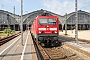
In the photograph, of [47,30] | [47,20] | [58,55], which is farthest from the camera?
[47,20]

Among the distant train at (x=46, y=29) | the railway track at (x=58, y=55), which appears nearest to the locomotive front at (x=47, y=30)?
the distant train at (x=46, y=29)

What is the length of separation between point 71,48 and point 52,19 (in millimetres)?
3764

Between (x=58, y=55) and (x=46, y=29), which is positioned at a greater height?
(x=46, y=29)

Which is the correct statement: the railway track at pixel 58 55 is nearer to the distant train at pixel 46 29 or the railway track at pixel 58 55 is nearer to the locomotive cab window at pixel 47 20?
the distant train at pixel 46 29

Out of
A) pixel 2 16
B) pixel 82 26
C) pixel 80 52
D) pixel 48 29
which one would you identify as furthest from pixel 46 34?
pixel 82 26

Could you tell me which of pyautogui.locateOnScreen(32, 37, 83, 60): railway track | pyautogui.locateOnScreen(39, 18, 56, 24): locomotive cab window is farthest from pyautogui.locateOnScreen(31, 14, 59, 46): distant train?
pyautogui.locateOnScreen(32, 37, 83, 60): railway track

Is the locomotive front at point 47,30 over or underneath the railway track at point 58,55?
over

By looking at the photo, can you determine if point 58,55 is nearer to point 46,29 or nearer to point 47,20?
point 46,29

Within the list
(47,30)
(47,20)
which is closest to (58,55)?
(47,30)

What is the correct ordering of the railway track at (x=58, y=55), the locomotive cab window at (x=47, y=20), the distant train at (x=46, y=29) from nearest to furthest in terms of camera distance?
the railway track at (x=58, y=55)
the distant train at (x=46, y=29)
the locomotive cab window at (x=47, y=20)

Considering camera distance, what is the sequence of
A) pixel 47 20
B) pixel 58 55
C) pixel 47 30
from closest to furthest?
pixel 58 55 < pixel 47 30 < pixel 47 20

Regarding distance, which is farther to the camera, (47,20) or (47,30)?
(47,20)

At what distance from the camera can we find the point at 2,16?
101m

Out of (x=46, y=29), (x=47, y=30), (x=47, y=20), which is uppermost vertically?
(x=47, y=20)
